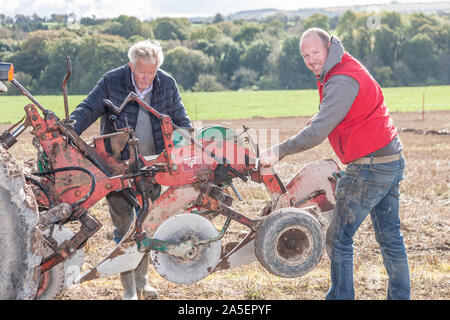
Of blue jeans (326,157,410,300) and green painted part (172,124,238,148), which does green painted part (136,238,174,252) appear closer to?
green painted part (172,124,238,148)

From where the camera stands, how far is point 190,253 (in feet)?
13.5

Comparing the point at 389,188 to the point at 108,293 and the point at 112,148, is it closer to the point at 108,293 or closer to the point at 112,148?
the point at 112,148

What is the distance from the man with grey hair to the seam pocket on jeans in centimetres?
171

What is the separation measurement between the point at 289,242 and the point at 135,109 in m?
1.77

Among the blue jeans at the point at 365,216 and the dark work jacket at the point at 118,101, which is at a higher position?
the dark work jacket at the point at 118,101

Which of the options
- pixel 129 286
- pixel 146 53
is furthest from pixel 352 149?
pixel 129 286

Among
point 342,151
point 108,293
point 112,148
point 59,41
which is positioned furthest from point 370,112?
point 59,41

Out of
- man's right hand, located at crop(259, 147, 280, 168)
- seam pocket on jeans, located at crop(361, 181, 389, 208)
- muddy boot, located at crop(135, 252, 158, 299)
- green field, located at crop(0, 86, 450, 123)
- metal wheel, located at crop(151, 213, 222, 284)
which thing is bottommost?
green field, located at crop(0, 86, 450, 123)

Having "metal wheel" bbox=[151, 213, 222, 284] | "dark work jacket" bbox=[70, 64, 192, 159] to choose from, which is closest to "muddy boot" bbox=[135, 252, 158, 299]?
"metal wheel" bbox=[151, 213, 222, 284]

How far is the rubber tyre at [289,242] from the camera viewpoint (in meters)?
4.23

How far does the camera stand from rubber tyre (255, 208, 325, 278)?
4.23 metres

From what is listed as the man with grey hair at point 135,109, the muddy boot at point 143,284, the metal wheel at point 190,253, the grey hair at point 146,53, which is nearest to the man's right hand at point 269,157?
the metal wheel at point 190,253

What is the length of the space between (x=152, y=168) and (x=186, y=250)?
2.34 feet

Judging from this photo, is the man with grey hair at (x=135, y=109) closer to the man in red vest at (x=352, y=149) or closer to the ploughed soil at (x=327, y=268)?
the ploughed soil at (x=327, y=268)
